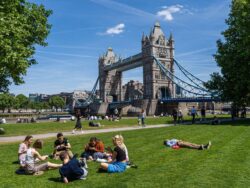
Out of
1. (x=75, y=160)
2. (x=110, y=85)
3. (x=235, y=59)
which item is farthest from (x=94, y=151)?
(x=110, y=85)

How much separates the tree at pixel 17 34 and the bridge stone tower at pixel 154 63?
75661mm

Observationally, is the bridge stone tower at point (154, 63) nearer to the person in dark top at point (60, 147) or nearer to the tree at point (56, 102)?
the tree at point (56, 102)

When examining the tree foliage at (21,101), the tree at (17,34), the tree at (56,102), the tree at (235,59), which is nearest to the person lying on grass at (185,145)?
the tree at (17,34)

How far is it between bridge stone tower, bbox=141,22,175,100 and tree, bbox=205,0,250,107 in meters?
62.8

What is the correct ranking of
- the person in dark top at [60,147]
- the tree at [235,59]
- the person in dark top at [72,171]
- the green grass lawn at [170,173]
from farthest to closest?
the tree at [235,59] → the person in dark top at [60,147] → the person in dark top at [72,171] → the green grass lawn at [170,173]

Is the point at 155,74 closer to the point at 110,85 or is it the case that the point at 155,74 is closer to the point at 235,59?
the point at 110,85

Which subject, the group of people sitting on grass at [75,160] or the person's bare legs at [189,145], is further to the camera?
the person's bare legs at [189,145]

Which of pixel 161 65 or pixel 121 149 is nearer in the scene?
pixel 121 149

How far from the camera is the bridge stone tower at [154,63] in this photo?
103 m

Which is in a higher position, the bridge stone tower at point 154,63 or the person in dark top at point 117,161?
the bridge stone tower at point 154,63

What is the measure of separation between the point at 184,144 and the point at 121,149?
4.47m

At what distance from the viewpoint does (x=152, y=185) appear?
27.3ft

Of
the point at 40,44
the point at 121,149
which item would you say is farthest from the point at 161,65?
the point at 121,149

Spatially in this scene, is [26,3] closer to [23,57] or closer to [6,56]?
[23,57]
